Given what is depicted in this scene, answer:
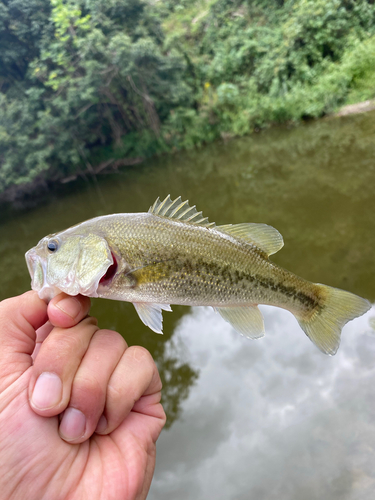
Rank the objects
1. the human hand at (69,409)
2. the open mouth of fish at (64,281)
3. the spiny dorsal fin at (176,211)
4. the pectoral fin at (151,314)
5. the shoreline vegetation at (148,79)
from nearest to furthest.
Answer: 1. the human hand at (69,409)
2. the open mouth of fish at (64,281)
3. the pectoral fin at (151,314)
4. the spiny dorsal fin at (176,211)
5. the shoreline vegetation at (148,79)

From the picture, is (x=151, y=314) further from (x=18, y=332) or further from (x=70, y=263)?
(x=18, y=332)

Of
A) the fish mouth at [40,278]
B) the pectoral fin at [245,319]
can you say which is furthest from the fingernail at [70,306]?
the pectoral fin at [245,319]

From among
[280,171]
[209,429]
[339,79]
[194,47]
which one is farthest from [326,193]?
[194,47]

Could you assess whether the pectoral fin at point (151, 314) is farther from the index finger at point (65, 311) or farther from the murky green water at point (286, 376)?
the murky green water at point (286, 376)

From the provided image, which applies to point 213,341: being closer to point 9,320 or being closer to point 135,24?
point 9,320

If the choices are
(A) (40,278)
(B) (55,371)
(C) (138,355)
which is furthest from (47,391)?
(A) (40,278)

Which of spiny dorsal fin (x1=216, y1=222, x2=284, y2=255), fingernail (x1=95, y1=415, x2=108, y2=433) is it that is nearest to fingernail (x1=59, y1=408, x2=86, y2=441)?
fingernail (x1=95, y1=415, x2=108, y2=433)
